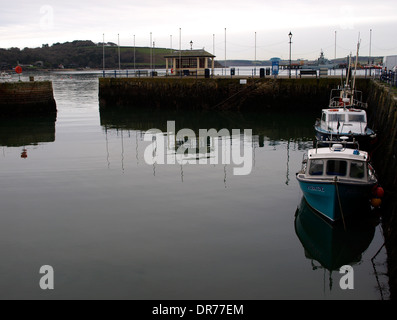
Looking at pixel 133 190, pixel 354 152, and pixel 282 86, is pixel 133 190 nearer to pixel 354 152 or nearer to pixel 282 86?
pixel 354 152

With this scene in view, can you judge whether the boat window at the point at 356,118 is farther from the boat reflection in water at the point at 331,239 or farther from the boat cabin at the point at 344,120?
the boat reflection in water at the point at 331,239

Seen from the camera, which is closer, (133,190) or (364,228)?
(364,228)

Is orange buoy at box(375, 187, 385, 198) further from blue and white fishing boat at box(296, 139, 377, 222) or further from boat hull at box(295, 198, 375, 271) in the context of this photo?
boat hull at box(295, 198, 375, 271)

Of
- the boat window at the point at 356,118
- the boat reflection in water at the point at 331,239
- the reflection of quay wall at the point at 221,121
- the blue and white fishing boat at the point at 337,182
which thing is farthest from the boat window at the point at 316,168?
the reflection of quay wall at the point at 221,121

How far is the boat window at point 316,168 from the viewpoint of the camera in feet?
53.1

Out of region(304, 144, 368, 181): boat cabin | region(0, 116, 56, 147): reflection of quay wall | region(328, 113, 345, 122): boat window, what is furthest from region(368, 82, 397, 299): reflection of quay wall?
region(0, 116, 56, 147): reflection of quay wall

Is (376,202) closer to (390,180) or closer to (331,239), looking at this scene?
(390,180)

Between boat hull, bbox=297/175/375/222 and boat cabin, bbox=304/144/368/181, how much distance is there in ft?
1.44

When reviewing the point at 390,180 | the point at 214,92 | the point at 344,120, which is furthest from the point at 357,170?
the point at 214,92

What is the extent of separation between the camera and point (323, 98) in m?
42.9

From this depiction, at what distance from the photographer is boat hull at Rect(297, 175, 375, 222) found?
592 inches

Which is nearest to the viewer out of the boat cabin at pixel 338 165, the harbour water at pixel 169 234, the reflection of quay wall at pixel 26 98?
the harbour water at pixel 169 234

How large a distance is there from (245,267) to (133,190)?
8212mm

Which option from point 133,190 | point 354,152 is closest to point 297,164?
point 354,152
